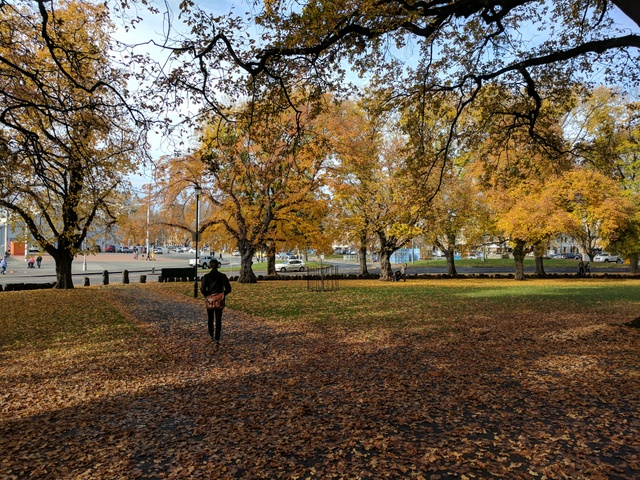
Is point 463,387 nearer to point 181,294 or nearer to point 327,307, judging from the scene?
point 327,307

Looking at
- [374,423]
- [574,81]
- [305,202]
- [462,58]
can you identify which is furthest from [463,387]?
[305,202]

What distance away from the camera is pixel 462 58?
36.2ft

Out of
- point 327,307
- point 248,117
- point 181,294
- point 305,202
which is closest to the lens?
point 248,117

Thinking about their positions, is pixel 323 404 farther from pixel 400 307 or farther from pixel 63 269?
pixel 63 269

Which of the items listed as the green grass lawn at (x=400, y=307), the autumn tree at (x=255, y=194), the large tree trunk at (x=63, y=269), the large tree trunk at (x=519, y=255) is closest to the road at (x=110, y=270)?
the large tree trunk at (x=63, y=269)

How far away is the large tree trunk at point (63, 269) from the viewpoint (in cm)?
2201

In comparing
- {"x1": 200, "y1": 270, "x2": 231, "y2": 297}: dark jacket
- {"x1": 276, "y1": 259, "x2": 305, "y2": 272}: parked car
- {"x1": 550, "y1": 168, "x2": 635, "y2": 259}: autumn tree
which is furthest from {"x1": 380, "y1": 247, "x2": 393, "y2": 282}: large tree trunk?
{"x1": 200, "y1": 270, "x2": 231, "y2": 297}: dark jacket

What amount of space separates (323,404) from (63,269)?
21.9m

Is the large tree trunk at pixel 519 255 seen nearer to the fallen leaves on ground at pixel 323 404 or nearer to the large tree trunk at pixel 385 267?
the large tree trunk at pixel 385 267

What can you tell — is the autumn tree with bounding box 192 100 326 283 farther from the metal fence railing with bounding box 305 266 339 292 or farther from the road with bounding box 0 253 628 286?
the road with bounding box 0 253 628 286

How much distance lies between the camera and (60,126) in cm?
1638

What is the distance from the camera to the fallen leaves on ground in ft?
12.2

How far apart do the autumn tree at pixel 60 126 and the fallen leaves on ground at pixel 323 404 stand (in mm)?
4754

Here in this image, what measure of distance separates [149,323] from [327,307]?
6.34 m
